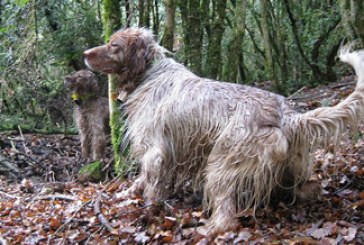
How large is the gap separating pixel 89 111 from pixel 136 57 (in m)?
5.44

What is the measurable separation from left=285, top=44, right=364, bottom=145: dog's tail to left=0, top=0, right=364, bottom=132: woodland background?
3.08m

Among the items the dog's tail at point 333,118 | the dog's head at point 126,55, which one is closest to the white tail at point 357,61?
the dog's tail at point 333,118

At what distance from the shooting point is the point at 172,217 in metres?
5.20

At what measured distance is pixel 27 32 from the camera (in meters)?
9.19

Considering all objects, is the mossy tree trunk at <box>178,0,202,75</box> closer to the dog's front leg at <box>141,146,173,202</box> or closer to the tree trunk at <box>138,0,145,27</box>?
the tree trunk at <box>138,0,145,27</box>

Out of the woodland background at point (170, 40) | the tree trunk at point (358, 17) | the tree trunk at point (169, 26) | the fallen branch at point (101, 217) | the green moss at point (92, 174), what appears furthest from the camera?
the woodland background at point (170, 40)

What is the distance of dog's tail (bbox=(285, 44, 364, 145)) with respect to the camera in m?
4.55

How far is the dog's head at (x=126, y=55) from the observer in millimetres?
5891

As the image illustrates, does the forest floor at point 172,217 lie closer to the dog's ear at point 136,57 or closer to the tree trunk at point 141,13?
the dog's ear at point 136,57

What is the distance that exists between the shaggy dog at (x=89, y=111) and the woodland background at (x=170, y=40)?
0.80 m

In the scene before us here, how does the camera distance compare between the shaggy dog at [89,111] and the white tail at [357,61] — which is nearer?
the white tail at [357,61]

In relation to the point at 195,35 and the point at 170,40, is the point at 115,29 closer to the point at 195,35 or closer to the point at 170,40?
the point at 170,40

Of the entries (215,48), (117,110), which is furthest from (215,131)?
(215,48)

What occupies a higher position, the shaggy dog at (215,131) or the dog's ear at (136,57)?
the dog's ear at (136,57)
